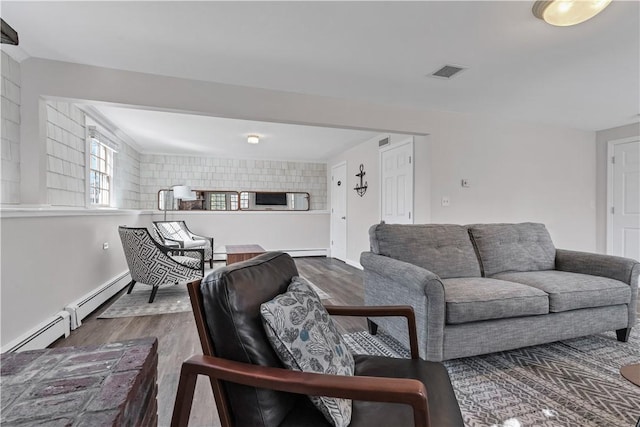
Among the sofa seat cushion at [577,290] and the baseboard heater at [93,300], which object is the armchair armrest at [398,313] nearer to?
the sofa seat cushion at [577,290]

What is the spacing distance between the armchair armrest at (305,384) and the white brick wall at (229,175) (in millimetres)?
6263

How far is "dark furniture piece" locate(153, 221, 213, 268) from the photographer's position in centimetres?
509

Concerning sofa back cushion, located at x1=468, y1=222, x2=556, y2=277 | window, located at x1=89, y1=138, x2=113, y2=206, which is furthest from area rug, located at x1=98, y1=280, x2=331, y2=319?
sofa back cushion, located at x1=468, y1=222, x2=556, y2=277

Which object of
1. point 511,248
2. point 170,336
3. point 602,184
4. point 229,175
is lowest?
point 170,336

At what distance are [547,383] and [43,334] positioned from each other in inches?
138

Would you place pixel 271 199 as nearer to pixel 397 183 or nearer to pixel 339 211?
pixel 339 211

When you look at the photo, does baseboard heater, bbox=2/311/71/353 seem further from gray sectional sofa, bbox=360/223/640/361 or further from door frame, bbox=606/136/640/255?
door frame, bbox=606/136/640/255

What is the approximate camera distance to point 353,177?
5996 mm

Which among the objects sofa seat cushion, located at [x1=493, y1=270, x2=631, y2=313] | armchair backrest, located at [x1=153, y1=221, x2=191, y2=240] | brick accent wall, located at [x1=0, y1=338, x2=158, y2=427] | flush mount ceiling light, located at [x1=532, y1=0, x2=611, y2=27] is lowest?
sofa seat cushion, located at [x1=493, y1=270, x2=631, y2=313]

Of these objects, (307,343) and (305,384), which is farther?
(307,343)

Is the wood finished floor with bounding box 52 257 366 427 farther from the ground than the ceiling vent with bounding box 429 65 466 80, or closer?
closer

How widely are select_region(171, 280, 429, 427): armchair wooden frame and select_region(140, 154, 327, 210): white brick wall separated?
616 cm

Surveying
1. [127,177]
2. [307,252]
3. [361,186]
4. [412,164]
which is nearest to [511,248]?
[412,164]

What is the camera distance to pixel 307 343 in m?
0.99
